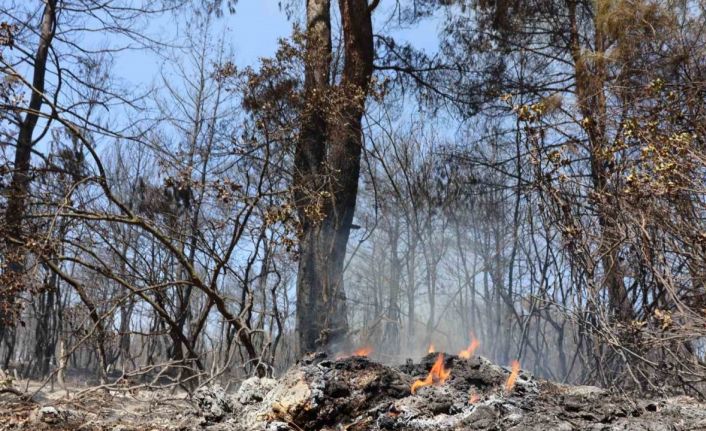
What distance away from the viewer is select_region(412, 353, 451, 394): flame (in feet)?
14.8

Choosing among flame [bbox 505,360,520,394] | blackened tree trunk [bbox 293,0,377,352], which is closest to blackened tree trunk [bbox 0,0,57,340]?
blackened tree trunk [bbox 293,0,377,352]

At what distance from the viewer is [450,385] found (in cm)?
443

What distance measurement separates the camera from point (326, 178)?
26.9ft

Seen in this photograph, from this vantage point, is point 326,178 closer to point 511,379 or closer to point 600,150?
point 600,150

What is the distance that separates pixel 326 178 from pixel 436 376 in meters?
4.02

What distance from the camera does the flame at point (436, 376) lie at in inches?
177

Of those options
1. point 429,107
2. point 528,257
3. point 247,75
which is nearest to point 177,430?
point 247,75

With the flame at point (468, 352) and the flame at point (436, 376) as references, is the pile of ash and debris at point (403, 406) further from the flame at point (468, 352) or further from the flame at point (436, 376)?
the flame at point (468, 352)

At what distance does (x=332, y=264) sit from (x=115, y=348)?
25.0ft

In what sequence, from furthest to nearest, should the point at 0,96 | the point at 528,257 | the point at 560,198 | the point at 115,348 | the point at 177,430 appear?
the point at 115,348 < the point at 528,257 < the point at 0,96 < the point at 560,198 < the point at 177,430

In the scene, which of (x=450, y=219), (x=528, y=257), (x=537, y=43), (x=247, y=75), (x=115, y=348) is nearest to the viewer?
(x=247, y=75)

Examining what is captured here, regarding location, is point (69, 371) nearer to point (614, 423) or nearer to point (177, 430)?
point (177, 430)

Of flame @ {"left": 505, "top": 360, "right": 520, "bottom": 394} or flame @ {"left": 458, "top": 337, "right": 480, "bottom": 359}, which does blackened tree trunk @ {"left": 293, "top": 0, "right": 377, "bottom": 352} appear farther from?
flame @ {"left": 505, "top": 360, "right": 520, "bottom": 394}

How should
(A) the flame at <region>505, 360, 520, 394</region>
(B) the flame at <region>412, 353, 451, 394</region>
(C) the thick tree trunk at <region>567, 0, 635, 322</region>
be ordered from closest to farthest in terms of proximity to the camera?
1. (A) the flame at <region>505, 360, 520, 394</region>
2. (B) the flame at <region>412, 353, 451, 394</region>
3. (C) the thick tree trunk at <region>567, 0, 635, 322</region>
